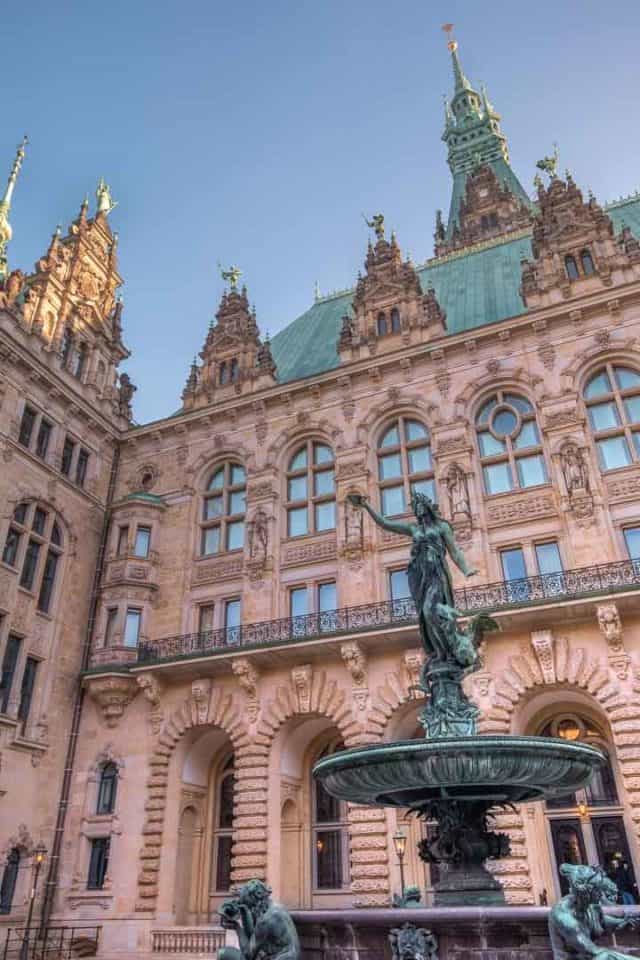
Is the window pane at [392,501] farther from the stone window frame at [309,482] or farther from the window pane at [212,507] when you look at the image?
the window pane at [212,507]

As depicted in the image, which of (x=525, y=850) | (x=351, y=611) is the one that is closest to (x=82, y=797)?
(x=351, y=611)

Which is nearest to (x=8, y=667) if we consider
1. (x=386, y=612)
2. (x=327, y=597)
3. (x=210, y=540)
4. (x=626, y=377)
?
(x=210, y=540)

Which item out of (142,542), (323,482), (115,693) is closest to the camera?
(115,693)

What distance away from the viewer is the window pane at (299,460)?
88.7ft

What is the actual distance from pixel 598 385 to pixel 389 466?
7349 millimetres

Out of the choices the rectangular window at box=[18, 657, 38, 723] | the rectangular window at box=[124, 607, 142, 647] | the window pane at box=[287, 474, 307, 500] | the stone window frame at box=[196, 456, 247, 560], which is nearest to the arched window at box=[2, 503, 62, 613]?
the rectangular window at box=[18, 657, 38, 723]

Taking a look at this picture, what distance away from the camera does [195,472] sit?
28375 mm

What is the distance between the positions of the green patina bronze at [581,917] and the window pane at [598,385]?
19.0 m

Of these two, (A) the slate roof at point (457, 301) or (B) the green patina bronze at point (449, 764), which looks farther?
(A) the slate roof at point (457, 301)

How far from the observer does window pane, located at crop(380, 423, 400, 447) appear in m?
25.7

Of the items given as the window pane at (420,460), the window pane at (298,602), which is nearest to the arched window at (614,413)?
the window pane at (420,460)

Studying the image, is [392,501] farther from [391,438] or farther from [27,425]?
[27,425]

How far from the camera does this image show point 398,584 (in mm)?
22859

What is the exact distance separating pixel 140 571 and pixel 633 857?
17795 mm
